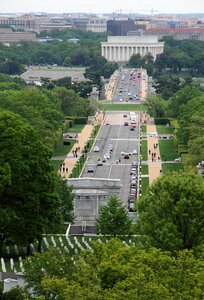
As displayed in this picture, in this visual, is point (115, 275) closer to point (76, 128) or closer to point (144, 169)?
point (144, 169)

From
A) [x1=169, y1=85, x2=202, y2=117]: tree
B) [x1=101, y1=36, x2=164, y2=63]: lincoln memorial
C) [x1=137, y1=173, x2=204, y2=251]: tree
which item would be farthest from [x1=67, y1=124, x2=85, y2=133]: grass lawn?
[x1=101, y1=36, x2=164, y2=63]: lincoln memorial

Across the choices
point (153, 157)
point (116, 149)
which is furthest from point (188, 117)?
point (116, 149)

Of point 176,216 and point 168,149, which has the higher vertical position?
point 176,216

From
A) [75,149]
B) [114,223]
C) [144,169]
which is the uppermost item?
[114,223]

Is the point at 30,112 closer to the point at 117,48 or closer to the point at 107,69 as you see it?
the point at 107,69

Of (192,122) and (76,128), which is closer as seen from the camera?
(192,122)

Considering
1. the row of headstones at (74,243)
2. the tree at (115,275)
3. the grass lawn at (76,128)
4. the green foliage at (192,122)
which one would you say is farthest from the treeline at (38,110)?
the tree at (115,275)

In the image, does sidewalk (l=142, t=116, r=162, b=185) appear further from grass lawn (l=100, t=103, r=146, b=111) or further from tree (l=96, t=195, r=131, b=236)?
tree (l=96, t=195, r=131, b=236)

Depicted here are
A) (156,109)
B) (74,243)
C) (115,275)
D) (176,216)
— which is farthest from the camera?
(156,109)
